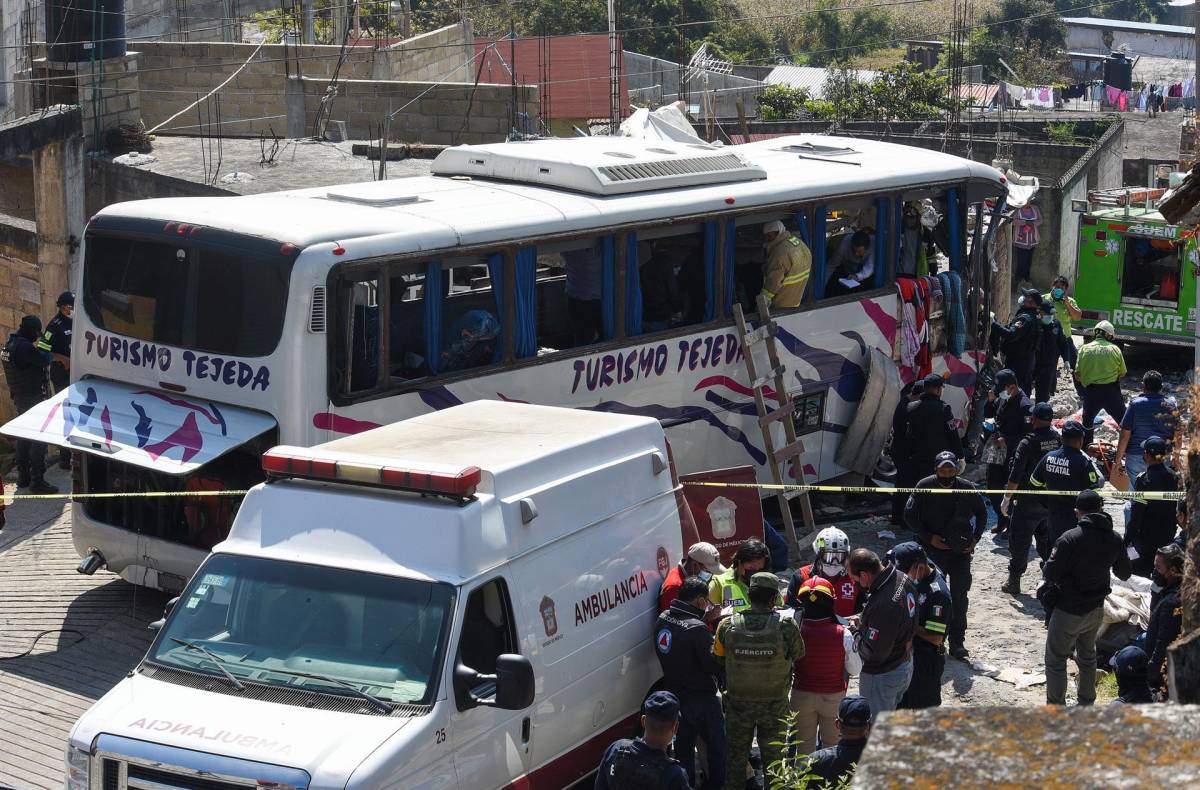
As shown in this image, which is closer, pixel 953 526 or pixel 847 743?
pixel 847 743

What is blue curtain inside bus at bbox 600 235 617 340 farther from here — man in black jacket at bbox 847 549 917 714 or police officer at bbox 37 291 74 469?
police officer at bbox 37 291 74 469

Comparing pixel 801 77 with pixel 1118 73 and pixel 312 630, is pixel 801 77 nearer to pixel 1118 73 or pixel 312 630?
pixel 1118 73

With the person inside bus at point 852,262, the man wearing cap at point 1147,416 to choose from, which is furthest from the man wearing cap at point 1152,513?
the person inside bus at point 852,262

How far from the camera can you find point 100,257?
36.8ft

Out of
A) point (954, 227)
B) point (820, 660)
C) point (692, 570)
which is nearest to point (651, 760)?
point (820, 660)

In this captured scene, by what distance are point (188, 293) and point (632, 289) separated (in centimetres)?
368

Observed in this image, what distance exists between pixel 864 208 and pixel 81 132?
11.0 m

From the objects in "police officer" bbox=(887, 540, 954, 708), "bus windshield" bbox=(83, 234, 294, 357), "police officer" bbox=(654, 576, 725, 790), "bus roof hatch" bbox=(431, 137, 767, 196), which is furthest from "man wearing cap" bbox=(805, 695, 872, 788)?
"bus roof hatch" bbox=(431, 137, 767, 196)

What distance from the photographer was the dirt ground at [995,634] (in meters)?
10.8

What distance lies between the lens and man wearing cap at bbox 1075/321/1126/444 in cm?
1614

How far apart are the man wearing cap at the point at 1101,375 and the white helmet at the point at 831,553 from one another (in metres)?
7.75

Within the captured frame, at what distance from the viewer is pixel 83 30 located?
23.6 metres

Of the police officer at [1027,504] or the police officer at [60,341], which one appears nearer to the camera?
the police officer at [1027,504]

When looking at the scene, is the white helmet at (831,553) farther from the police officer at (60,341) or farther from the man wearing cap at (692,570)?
the police officer at (60,341)
